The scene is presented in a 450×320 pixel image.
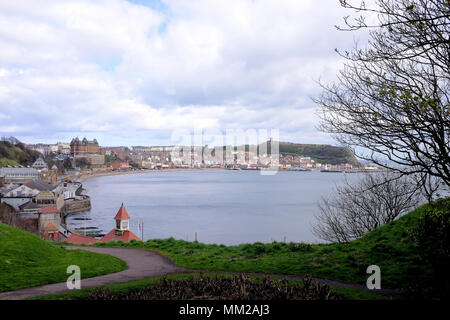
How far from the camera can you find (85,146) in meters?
147

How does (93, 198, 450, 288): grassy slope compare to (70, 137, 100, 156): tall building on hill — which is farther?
(70, 137, 100, 156): tall building on hill

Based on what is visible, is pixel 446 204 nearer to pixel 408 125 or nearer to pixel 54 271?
pixel 408 125

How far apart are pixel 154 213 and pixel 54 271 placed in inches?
1688

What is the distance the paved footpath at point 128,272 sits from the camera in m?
6.26

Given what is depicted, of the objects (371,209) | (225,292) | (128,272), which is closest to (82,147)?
(371,209)

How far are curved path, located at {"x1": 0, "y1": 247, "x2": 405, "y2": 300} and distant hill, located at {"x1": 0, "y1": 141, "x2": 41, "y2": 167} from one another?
92322mm

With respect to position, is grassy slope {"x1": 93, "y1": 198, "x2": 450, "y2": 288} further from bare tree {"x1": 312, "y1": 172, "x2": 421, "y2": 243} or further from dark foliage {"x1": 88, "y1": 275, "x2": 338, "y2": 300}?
bare tree {"x1": 312, "y1": 172, "x2": 421, "y2": 243}

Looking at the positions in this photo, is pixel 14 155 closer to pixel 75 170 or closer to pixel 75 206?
pixel 75 170

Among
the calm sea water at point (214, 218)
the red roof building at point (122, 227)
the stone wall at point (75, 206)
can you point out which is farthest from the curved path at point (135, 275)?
the stone wall at point (75, 206)

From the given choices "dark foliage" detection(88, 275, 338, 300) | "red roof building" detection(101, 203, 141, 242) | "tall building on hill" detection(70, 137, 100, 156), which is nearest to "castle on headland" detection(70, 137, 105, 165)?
"tall building on hill" detection(70, 137, 100, 156)

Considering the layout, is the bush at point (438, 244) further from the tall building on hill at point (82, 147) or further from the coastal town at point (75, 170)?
the tall building on hill at point (82, 147)

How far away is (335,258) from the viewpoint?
8344 mm

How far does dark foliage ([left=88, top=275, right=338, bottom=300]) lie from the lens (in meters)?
4.54
